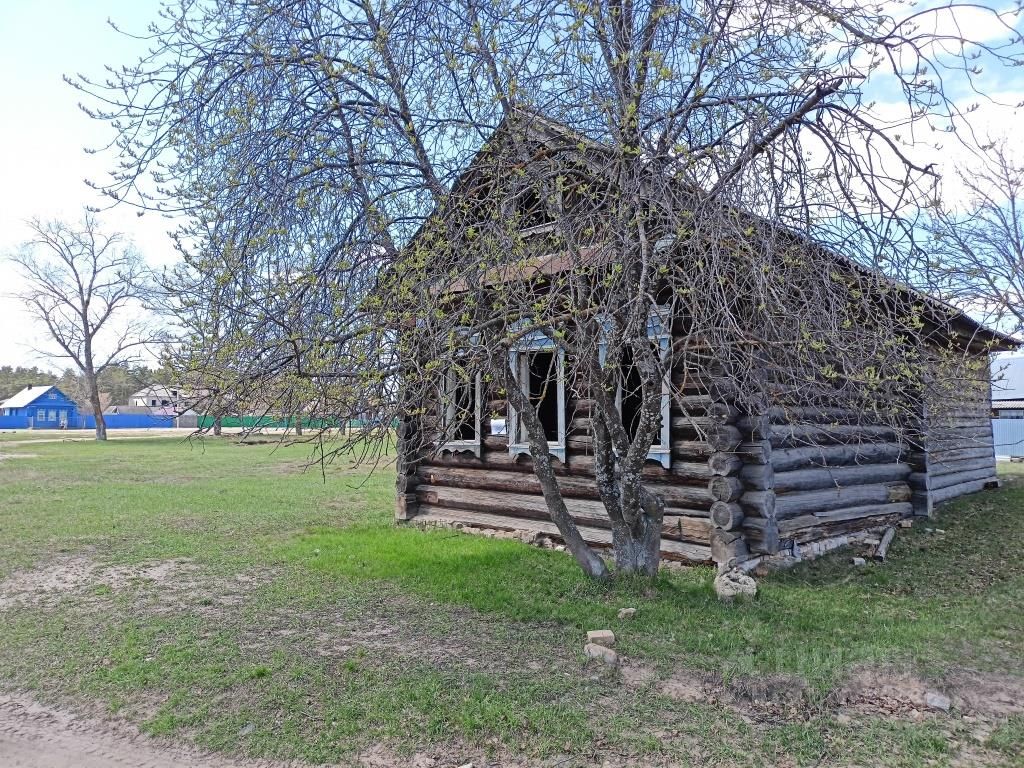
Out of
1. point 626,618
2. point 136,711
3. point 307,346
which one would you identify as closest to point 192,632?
point 136,711

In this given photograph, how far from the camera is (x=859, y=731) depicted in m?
4.00

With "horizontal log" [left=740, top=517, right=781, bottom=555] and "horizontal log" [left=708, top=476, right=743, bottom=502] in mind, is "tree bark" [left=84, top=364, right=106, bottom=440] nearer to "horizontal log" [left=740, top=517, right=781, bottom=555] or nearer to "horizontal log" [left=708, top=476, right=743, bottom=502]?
"horizontal log" [left=708, top=476, right=743, bottom=502]

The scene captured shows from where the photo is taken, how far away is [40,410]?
79.1 metres

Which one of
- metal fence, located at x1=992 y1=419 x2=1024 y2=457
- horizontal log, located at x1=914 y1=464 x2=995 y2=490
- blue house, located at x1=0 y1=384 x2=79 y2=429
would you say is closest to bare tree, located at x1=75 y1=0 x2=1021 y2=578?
horizontal log, located at x1=914 y1=464 x2=995 y2=490

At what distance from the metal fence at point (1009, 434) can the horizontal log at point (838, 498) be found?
21.4 meters

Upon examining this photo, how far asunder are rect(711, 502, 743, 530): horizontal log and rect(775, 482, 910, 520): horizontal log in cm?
70

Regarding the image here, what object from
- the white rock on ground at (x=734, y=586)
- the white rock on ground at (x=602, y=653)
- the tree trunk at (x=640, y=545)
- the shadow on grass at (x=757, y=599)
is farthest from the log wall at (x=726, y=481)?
the white rock on ground at (x=602, y=653)

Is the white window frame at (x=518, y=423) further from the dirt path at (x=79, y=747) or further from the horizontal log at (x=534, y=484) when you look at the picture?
the dirt path at (x=79, y=747)

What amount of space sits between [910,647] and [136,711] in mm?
5654

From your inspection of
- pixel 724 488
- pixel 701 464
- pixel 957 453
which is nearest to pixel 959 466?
pixel 957 453

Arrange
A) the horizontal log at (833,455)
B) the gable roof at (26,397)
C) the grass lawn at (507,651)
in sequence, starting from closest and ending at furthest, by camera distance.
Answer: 1. the grass lawn at (507,651)
2. the horizontal log at (833,455)
3. the gable roof at (26,397)

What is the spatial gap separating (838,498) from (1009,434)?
991 inches

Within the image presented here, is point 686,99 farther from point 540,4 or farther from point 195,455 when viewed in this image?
point 195,455

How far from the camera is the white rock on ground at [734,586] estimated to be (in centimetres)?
656
